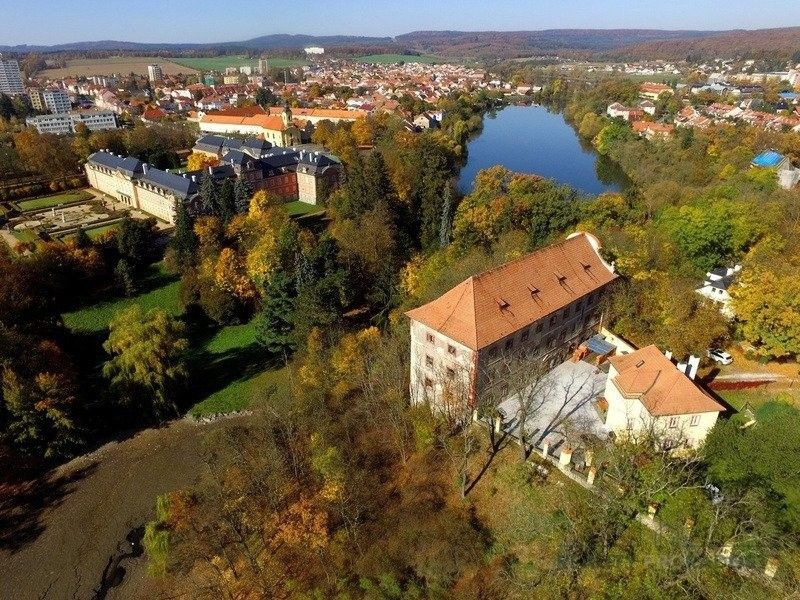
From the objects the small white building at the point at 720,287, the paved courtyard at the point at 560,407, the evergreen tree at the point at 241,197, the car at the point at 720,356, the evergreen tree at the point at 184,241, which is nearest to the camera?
the paved courtyard at the point at 560,407

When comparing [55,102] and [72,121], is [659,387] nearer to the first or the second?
[72,121]

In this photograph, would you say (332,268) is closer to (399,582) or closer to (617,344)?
(617,344)

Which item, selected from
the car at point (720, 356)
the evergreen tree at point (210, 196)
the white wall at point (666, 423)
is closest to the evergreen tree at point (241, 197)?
the evergreen tree at point (210, 196)

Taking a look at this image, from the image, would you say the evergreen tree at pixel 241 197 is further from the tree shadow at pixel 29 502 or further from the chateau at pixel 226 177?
the tree shadow at pixel 29 502

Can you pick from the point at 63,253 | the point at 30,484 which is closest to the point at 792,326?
the point at 30,484

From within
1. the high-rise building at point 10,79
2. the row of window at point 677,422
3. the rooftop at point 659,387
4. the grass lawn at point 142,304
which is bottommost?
the grass lawn at point 142,304

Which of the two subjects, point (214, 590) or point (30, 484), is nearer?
point (214, 590)

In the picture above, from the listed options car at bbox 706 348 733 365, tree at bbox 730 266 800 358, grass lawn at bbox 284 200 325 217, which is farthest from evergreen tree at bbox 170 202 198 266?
tree at bbox 730 266 800 358
